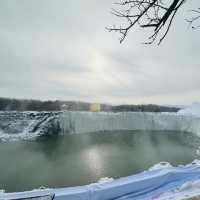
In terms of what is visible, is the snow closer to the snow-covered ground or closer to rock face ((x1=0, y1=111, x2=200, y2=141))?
the snow-covered ground

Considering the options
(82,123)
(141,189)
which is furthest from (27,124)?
(141,189)

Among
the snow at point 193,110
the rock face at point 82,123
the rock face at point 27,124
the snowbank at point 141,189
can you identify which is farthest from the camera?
the snow at point 193,110

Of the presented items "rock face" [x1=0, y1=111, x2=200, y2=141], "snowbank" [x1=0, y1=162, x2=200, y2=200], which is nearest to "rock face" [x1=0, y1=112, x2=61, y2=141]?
"rock face" [x1=0, y1=111, x2=200, y2=141]

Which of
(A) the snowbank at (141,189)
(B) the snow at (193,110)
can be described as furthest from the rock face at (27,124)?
(A) the snowbank at (141,189)

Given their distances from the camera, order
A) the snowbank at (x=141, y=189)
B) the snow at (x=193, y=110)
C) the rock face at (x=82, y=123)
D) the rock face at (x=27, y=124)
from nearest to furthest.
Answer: the snowbank at (x=141, y=189) < the rock face at (x=27, y=124) < the rock face at (x=82, y=123) < the snow at (x=193, y=110)

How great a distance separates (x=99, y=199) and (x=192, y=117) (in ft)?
111

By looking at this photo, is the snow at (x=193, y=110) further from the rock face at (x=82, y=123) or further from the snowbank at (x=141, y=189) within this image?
the snowbank at (x=141, y=189)

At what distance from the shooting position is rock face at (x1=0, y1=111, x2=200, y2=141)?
91.2 ft

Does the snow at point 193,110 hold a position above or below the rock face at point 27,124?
above

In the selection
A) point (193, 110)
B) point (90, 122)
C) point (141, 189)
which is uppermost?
point (193, 110)

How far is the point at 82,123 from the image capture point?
32375 mm

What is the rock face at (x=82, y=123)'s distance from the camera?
1095 inches

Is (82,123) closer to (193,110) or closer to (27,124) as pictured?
(27,124)

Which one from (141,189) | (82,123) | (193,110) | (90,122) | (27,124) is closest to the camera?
(141,189)
